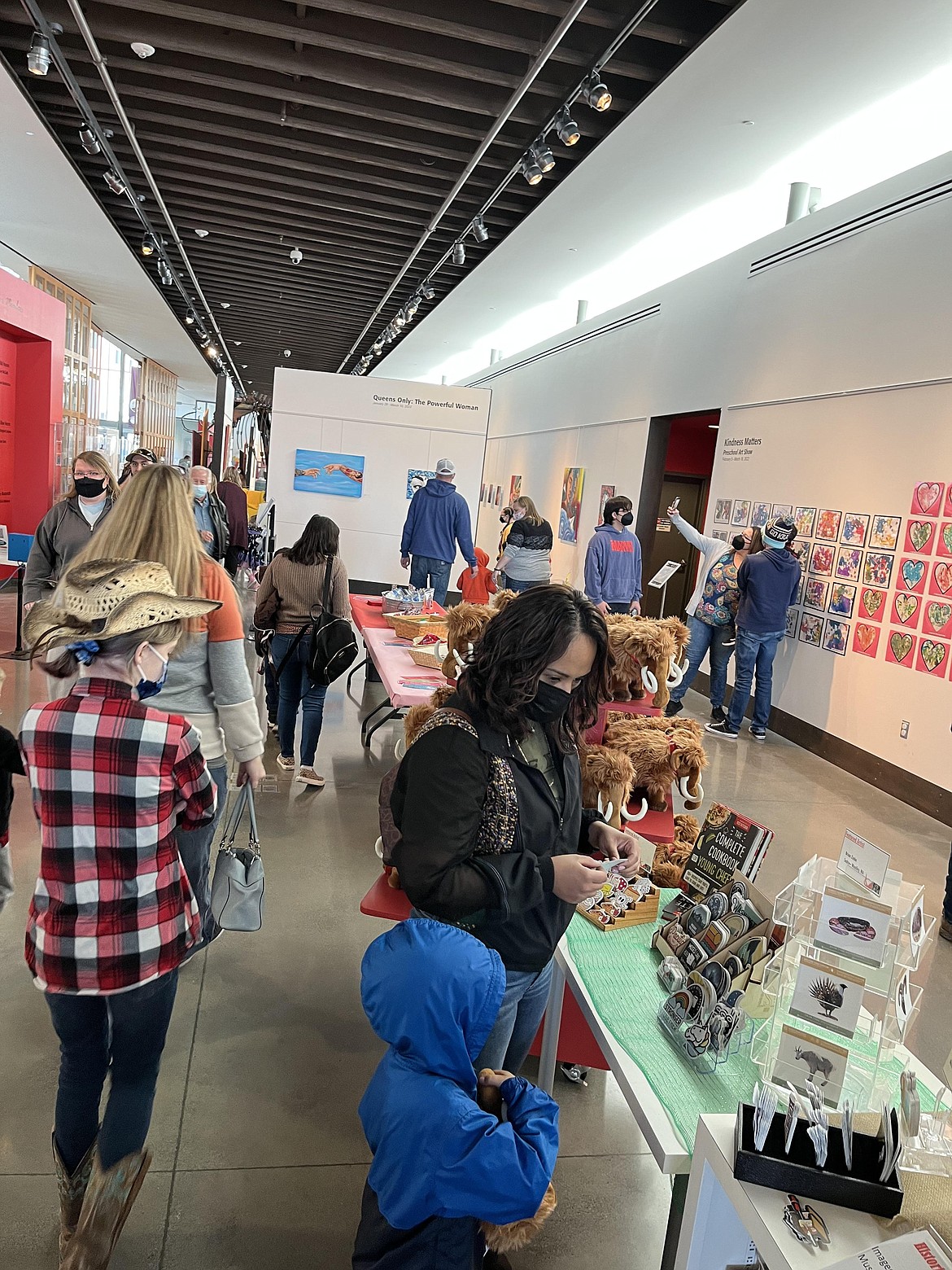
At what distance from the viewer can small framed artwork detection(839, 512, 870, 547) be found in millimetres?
6637

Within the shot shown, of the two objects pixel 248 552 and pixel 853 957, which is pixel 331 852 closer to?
pixel 853 957

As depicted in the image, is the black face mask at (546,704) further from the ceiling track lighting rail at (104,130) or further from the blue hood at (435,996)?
the ceiling track lighting rail at (104,130)

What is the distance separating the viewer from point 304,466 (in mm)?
11469

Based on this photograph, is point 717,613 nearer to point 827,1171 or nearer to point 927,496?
point 927,496

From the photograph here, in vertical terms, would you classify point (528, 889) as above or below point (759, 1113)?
above

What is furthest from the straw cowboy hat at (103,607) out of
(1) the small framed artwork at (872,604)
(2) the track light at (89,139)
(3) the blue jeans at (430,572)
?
(3) the blue jeans at (430,572)

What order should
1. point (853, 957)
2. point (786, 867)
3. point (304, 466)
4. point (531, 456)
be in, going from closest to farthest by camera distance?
point (853, 957)
point (786, 867)
point (304, 466)
point (531, 456)

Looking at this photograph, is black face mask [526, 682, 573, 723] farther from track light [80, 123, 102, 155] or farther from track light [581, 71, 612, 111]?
track light [80, 123, 102, 155]

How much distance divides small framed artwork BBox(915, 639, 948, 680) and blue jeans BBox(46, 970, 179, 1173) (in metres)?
5.43

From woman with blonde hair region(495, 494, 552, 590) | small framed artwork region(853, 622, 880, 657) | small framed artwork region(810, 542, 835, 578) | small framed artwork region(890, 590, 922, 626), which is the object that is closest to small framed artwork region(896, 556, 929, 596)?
small framed artwork region(890, 590, 922, 626)

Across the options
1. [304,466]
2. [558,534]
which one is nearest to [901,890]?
[304,466]

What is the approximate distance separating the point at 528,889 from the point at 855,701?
571 cm

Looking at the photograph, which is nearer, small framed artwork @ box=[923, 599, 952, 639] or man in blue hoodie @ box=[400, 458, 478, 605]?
small framed artwork @ box=[923, 599, 952, 639]

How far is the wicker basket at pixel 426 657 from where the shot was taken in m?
4.82
